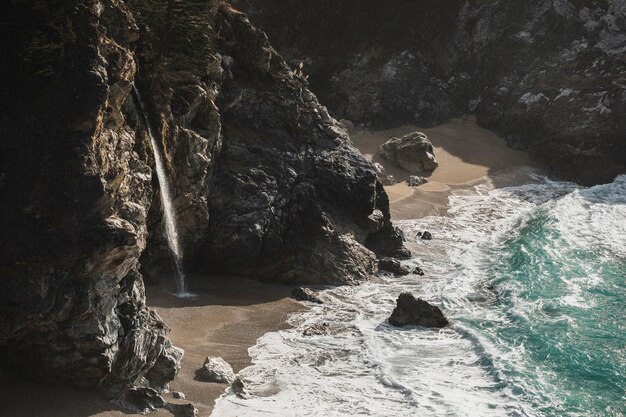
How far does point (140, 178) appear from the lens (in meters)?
14.5

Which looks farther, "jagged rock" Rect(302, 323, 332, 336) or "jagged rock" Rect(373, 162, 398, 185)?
"jagged rock" Rect(373, 162, 398, 185)

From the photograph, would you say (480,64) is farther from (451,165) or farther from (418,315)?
(418,315)

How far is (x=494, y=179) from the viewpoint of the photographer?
108 feet

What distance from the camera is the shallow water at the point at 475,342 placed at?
44.5 feet

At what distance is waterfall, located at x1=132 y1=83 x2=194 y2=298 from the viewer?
16359 millimetres

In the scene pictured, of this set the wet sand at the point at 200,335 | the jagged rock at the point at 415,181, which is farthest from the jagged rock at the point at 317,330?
the jagged rock at the point at 415,181

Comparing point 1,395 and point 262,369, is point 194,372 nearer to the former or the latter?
point 262,369

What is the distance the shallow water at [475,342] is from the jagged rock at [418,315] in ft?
0.74

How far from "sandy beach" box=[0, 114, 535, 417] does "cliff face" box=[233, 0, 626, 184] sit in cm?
207

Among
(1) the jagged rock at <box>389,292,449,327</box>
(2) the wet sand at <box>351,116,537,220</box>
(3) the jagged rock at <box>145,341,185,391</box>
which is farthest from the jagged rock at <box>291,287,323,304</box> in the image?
(2) the wet sand at <box>351,116,537,220</box>

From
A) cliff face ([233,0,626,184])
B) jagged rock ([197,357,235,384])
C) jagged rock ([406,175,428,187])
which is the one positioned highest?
cliff face ([233,0,626,184])

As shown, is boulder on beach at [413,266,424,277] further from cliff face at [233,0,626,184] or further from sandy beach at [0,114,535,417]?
cliff face at [233,0,626,184]

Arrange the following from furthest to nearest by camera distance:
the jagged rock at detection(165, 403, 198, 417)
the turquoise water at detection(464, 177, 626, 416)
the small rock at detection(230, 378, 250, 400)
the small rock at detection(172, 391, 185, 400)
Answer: the turquoise water at detection(464, 177, 626, 416) < the small rock at detection(230, 378, 250, 400) < the small rock at detection(172, 391, 185, 400) < the jagged rock at detection(165, 403, 198, 417)

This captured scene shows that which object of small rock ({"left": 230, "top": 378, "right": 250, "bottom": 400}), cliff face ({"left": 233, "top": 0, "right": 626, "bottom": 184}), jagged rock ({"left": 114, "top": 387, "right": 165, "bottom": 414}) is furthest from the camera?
cliff face ({"left": 233, "top": 0, "right": 626, "bottom": 184})
